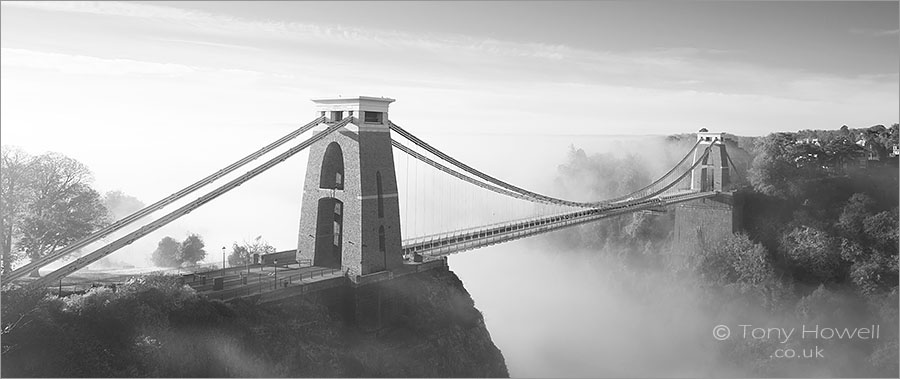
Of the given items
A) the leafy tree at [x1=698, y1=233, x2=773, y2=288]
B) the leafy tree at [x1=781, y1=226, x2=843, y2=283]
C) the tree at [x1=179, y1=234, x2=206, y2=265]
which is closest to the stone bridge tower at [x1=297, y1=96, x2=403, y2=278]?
the tree at [x1=179, y1=234, x2=206, y2=265]

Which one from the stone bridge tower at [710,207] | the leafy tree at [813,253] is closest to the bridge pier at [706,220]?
the stone bridge tower at [710,207]

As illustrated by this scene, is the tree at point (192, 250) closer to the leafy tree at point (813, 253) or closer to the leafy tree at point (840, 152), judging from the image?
the leafy tree at point (813, 253)

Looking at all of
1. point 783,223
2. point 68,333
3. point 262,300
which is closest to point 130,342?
point 68,333

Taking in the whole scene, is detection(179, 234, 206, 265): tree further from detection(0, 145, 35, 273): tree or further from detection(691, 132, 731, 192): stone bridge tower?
detection(691, 132, 731, 192): stone bridge tower

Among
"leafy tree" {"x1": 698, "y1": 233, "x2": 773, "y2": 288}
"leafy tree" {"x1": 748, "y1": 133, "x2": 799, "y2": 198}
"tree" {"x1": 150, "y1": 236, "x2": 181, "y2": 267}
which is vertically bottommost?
"leafy tree" {"x1": 698, "y1": 233, "x2": 773, "y2": 288}

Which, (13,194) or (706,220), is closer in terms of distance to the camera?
(13,194)

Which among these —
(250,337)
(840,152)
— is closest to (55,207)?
(250,337)

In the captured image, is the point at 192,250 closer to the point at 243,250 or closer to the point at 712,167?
the point at 243,250
